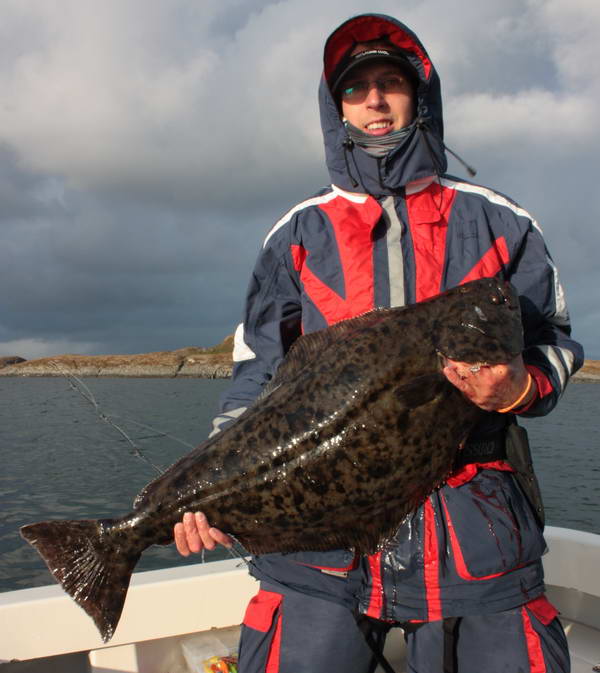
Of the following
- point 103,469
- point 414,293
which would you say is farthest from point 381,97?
point 103,469

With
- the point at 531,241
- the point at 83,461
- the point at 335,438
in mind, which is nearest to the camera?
the point at 335,438

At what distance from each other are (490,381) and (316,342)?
84 centimetres

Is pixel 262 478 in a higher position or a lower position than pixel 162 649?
higher

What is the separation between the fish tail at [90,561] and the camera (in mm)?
2754

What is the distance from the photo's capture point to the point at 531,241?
10.0 ft

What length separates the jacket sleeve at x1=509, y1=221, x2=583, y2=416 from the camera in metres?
2.89

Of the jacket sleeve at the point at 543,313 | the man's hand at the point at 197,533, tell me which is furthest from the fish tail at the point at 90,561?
the jacket sleeve at the point at 543,313

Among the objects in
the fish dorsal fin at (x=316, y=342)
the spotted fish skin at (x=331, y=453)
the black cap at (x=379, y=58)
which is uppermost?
the black cap at (x=379, y=58)

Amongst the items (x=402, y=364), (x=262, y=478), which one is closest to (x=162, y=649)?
(x=262, y=478)

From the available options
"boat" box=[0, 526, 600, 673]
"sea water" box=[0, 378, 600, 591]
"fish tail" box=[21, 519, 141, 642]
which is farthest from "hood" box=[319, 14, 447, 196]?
"sea water" box=[0, 378, 600, 591]

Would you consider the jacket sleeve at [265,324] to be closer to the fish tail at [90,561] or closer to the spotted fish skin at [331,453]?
the spotted fish skin at [331,453]

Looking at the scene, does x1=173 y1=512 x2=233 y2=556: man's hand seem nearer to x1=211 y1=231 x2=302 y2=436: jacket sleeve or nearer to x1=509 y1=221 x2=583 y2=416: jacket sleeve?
x1=211 y1=231 x2=302 y2=436: jacket sleeve

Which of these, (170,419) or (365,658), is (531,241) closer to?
(365,658)

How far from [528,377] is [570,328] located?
2.36ft
